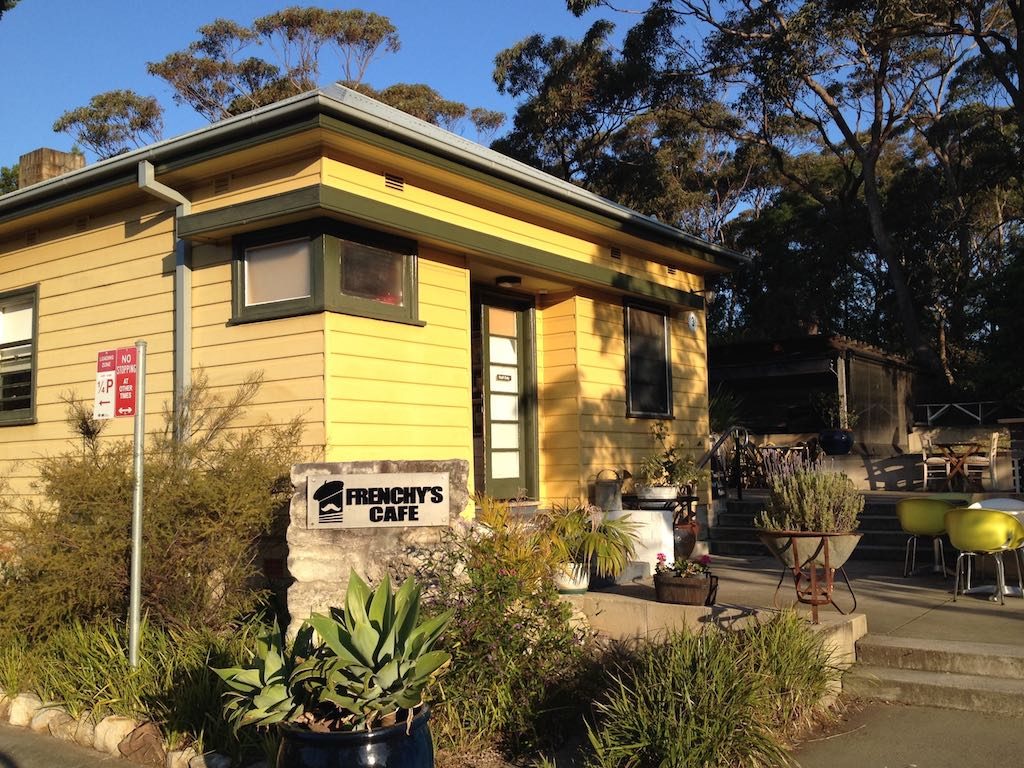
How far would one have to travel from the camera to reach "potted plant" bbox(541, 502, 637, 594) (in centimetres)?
720

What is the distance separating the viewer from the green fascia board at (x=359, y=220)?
754 centimetres

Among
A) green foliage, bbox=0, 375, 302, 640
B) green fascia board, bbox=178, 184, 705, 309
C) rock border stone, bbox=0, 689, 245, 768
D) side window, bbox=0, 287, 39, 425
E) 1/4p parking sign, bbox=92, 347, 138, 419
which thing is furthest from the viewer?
side window, bbox=0, 287, 39, 425

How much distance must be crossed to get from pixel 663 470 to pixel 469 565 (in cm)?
509

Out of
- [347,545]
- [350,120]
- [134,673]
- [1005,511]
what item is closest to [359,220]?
[350,120]

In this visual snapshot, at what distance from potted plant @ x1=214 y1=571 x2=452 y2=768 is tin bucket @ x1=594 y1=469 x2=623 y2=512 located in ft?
18.4

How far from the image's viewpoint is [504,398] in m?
10.2

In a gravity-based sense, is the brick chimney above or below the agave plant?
above

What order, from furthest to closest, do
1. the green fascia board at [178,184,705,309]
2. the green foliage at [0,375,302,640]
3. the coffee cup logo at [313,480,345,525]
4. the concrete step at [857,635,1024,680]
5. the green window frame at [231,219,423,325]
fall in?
the green window frame at [231,219,423,325], the green fascia board at [178,184,705,309], the coffee cup logo at [313,480,345,525], the green foliage at [0,375,302,640], the concrete step at [857,635,1024,680]

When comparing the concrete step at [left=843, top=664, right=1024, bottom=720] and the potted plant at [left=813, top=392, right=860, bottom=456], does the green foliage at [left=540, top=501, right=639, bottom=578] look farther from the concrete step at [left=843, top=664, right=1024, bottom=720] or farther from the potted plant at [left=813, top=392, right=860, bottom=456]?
the potted plant at [left=813, top=392, right=860, bottom=456]

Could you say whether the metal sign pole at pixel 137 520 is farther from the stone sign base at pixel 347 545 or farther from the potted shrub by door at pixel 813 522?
the potted shrub by door at pixel 813 522

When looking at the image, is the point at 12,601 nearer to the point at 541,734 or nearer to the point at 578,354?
the point at 541,734

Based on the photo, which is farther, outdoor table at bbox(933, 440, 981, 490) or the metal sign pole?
outdoor table at bbox(933, 440, 981, 490)

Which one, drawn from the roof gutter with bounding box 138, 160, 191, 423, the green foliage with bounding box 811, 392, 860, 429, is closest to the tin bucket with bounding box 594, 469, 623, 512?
the roof gutter with bounding box 138, 160, 191, 423

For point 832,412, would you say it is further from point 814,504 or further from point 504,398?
point 814,504
